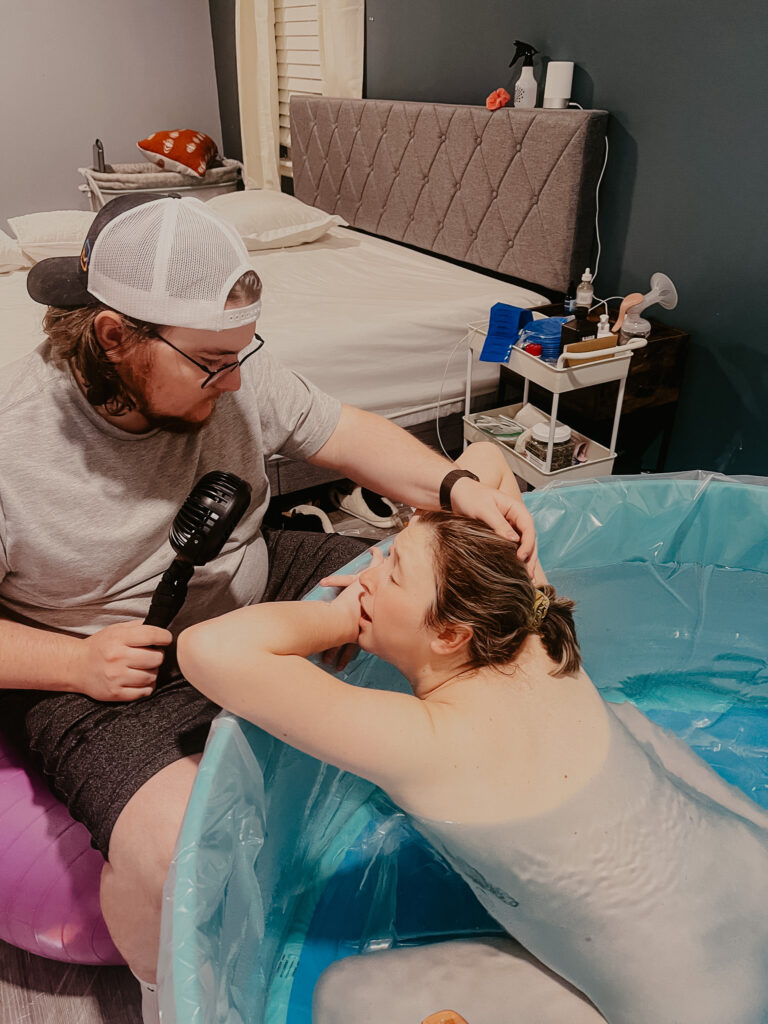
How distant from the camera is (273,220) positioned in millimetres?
3191

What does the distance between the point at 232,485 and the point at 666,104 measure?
1.78 metres

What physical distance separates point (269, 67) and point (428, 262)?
74.9 inches

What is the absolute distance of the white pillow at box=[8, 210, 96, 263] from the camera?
300cm

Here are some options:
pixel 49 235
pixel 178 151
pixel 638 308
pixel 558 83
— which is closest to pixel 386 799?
pixel 638 308

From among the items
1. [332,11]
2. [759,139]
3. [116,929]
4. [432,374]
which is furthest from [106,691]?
[332,11]

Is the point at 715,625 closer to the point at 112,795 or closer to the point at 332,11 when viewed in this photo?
the point at 112,795

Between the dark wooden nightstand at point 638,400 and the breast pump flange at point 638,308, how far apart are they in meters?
0.05

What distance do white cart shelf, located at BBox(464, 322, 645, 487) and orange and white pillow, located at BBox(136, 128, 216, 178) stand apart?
9.28ft

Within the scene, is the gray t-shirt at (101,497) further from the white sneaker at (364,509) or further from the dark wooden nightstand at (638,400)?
the dark wooden nightstand at (638,400)

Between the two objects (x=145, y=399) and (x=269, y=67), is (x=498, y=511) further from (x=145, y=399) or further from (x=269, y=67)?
(x=269, y=67)

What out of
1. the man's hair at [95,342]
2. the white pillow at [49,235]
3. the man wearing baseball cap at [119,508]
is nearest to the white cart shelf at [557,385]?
the man wearing baseball cap at [119,508]

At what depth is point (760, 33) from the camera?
5.80 feet

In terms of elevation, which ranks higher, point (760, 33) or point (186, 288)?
point (760, 33)

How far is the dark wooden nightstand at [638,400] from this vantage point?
2.12 m
